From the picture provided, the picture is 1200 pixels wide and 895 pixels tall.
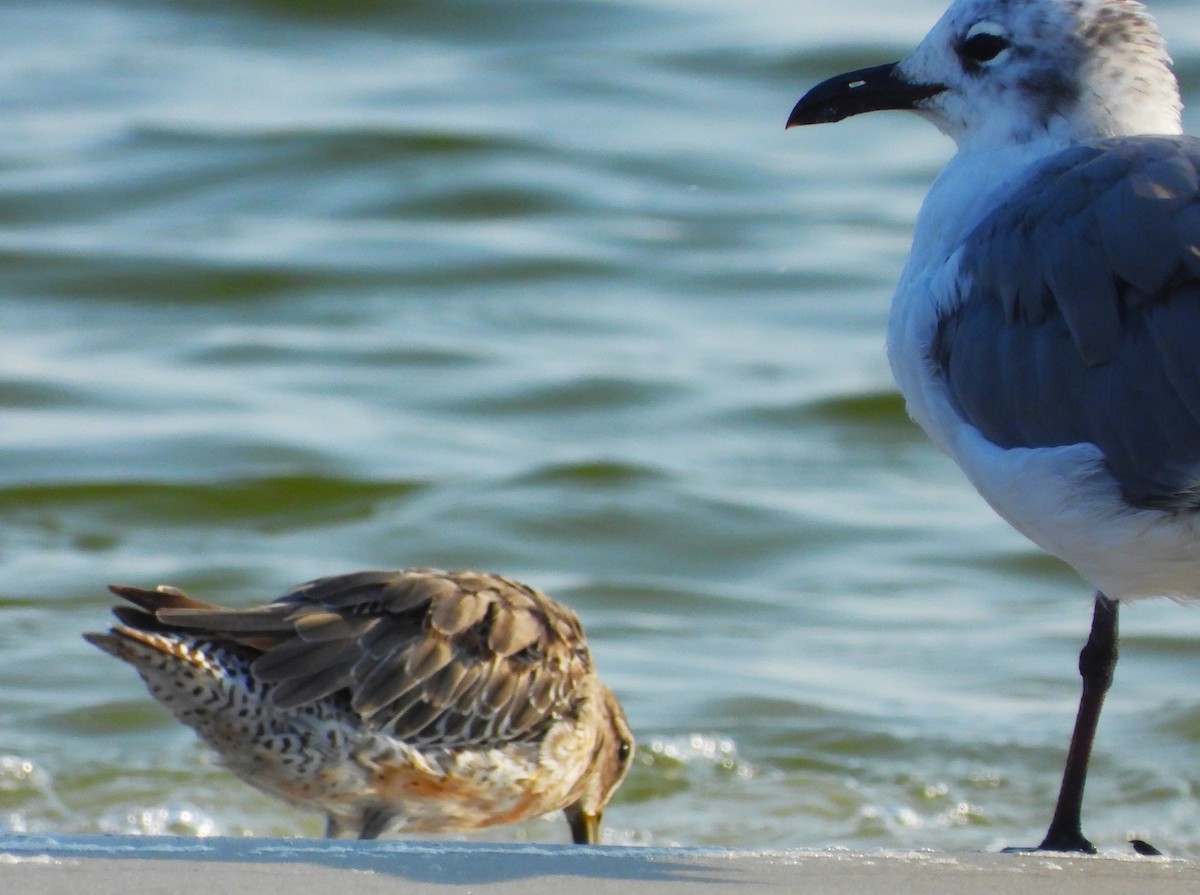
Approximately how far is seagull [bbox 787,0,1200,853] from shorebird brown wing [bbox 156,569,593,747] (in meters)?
1.78

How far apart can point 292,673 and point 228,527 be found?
324 centimetres

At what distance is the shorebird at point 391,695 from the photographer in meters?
5.69

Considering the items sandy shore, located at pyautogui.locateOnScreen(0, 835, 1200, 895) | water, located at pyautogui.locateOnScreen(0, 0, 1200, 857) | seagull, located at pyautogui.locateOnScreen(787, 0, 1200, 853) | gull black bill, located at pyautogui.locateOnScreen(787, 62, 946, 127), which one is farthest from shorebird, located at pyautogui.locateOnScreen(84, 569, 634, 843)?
sandy shore, located at pyautogui.locateOnScreen(0, 835, 1200, 895)

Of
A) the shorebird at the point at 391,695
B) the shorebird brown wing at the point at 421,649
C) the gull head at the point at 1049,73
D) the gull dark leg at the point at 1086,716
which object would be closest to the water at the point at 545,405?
the shorebird at the point at 391,695

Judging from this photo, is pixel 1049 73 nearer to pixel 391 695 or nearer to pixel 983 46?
pixel 983 46

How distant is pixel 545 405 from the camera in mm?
10078

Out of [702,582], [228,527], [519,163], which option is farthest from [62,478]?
[519,163]

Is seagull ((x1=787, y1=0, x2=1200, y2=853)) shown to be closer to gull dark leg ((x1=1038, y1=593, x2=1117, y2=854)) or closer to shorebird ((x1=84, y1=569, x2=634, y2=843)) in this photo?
gull dark leg ((x1=1038, y1=593, x2=1117, y2=854))

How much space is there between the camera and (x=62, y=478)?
29.5 ft

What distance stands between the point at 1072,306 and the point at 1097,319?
0.06 m

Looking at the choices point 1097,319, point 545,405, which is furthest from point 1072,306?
point 545,405

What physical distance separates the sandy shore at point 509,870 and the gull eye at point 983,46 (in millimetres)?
1897

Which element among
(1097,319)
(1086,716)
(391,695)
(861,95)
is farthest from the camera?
(391,695)

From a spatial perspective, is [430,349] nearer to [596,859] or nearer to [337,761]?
[337,761]
